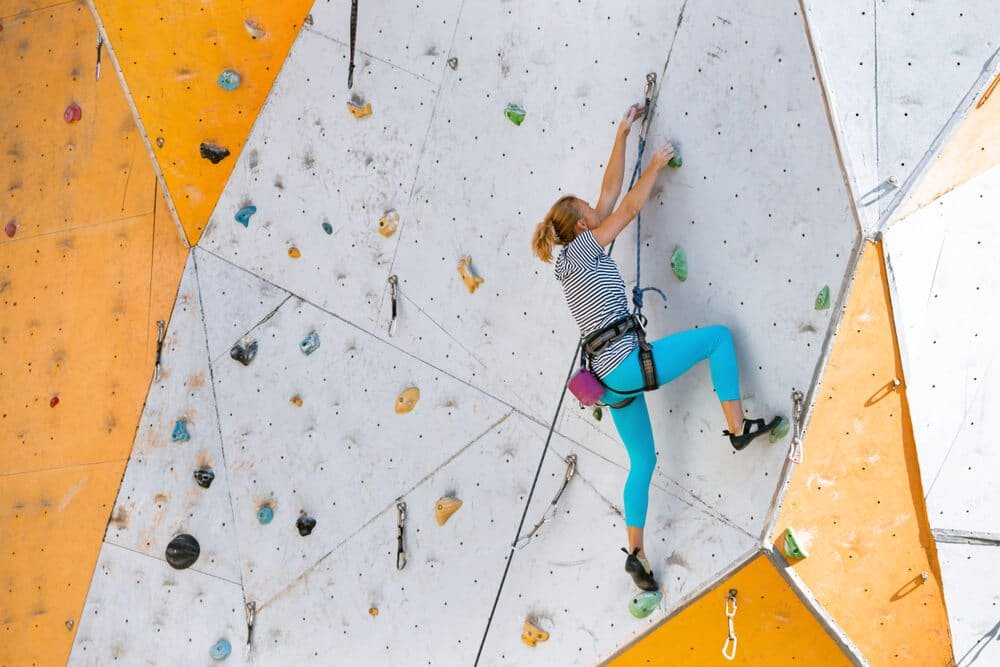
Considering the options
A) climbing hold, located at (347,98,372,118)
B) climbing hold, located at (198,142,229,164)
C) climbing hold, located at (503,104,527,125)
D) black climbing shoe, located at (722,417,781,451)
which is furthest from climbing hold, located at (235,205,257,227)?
black climbing shoe, located at (722,417,781,451)

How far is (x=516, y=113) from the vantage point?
436 cm

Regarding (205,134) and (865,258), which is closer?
(865,258)

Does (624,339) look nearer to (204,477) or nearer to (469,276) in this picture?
(469,276)

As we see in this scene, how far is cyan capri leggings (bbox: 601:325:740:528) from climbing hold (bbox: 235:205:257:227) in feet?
5.91

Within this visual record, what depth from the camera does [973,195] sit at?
3.61 meters

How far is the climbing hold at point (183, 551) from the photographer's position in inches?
201

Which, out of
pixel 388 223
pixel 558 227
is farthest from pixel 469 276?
pixel 558 227

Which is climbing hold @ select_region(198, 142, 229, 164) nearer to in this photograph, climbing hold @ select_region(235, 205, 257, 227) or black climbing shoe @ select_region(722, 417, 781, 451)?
climbing hold @ select_region(235, 205, 257, 227)

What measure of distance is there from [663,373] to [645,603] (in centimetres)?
78

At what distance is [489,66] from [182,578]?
2321 millimetres

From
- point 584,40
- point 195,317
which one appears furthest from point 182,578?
point 584,40

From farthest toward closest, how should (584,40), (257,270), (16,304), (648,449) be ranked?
(16,304)
(257,270)
(584,40)
(648,449)

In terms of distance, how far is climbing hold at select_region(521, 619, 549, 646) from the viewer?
4.34 m

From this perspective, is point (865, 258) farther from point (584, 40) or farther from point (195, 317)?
point (195, 317)
